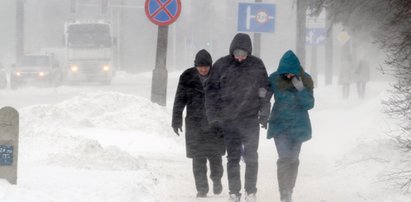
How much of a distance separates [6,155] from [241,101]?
2.40 meters

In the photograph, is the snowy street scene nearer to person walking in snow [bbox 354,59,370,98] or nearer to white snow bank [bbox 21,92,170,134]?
white snow bank [bbox 21,92,170,134]

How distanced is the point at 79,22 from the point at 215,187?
3414 cm

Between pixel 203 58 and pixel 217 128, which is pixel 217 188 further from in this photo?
pixel 203 58

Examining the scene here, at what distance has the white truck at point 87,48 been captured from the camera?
43.0m

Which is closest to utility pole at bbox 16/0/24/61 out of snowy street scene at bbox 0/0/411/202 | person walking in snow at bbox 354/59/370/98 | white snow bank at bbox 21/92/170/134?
person walking in snow at bbox 354/59/370/98

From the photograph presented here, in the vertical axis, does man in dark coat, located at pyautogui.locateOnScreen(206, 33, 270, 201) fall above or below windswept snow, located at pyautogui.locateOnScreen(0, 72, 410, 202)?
above

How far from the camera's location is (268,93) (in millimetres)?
9195

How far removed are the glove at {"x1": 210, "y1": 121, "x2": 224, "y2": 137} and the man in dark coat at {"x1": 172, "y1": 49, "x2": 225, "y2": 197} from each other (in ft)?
0.62

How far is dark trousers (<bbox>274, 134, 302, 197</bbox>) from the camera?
926 cm

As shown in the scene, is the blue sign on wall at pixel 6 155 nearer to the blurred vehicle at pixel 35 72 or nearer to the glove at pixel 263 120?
the glove at pixel 263 120

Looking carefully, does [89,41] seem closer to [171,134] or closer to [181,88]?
[171,134]

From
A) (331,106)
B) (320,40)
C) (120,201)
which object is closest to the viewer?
(120,201)

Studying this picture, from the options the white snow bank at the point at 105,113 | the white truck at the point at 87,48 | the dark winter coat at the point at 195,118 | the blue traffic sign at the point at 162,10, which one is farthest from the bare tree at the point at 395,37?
the white truck at the point at 87,48

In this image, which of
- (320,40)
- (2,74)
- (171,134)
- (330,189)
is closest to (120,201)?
(330,189)
